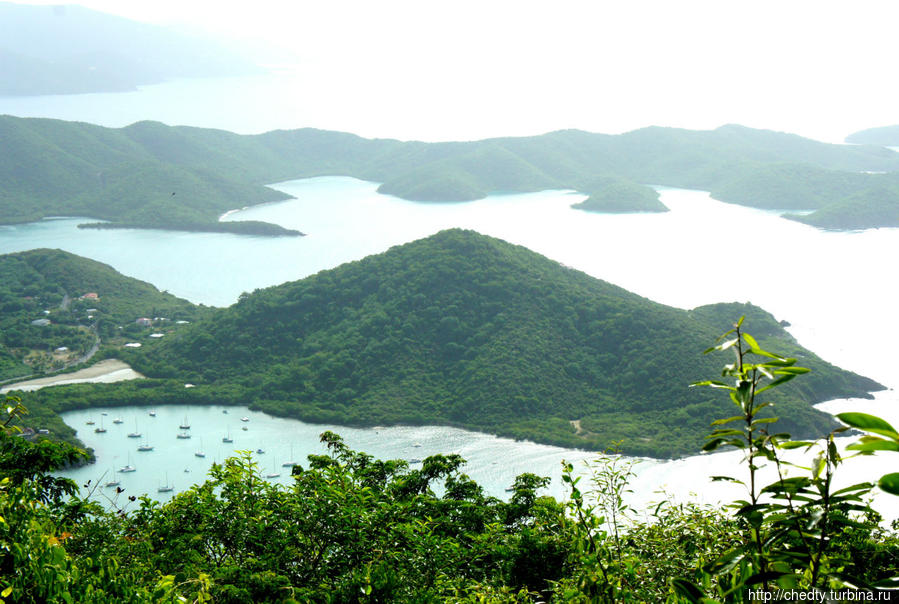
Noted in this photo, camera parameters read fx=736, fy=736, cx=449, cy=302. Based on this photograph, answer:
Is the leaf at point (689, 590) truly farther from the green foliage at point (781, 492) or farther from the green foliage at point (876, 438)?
the green foliage at point (876, 438)

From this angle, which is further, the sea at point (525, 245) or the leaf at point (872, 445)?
the sea at point (525, 245)

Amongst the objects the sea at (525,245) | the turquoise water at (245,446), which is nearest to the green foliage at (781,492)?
the sea at (525,245)

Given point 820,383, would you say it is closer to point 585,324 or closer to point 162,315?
point 585,324

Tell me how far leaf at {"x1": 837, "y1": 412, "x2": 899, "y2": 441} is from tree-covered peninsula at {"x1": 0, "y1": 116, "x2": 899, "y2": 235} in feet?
220

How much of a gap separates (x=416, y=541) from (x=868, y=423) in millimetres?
Result: 6626

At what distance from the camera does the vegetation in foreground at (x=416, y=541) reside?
195cm

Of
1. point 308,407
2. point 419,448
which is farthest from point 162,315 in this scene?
point 419,448

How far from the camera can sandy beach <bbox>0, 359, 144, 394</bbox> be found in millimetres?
32656

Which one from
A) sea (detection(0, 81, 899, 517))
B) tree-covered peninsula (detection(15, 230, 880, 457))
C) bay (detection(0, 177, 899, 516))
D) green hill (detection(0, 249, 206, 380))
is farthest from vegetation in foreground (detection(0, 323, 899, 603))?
green hill (detection(0, 249, 206, 380))

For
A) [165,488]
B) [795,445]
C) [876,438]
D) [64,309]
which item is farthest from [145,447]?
[876,438]

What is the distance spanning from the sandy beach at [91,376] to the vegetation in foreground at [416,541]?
25.1 m

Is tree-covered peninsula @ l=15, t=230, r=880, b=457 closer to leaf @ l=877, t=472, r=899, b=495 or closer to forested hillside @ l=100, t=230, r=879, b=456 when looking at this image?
forested hillside @ l=100, t=230, r=879, b=456

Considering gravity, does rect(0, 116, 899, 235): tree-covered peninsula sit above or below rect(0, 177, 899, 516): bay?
above

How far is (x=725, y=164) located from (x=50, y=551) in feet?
323
